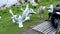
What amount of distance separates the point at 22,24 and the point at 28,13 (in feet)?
1.20

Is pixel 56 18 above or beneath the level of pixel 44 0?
above

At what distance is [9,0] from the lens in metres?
7.82

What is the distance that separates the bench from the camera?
3.96 metres

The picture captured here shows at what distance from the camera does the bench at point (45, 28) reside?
13.0 ft

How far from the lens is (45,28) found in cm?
410

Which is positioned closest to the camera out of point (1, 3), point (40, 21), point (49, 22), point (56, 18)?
point (56, 18)

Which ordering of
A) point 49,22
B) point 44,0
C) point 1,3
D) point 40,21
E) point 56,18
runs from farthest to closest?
point 1,3 → point 44,0 → point 40,21 → point 49,22 → point 56,18

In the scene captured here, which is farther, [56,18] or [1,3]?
[1,3]

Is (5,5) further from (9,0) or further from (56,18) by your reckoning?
(56,18)

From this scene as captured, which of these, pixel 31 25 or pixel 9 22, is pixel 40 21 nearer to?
pixel 31 25

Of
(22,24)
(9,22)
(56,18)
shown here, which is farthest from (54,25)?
(9,22)

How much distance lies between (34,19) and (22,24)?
50 centimetres

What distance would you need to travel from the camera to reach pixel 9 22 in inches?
187

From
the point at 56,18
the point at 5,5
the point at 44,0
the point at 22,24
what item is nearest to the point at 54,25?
the point at 56,18
